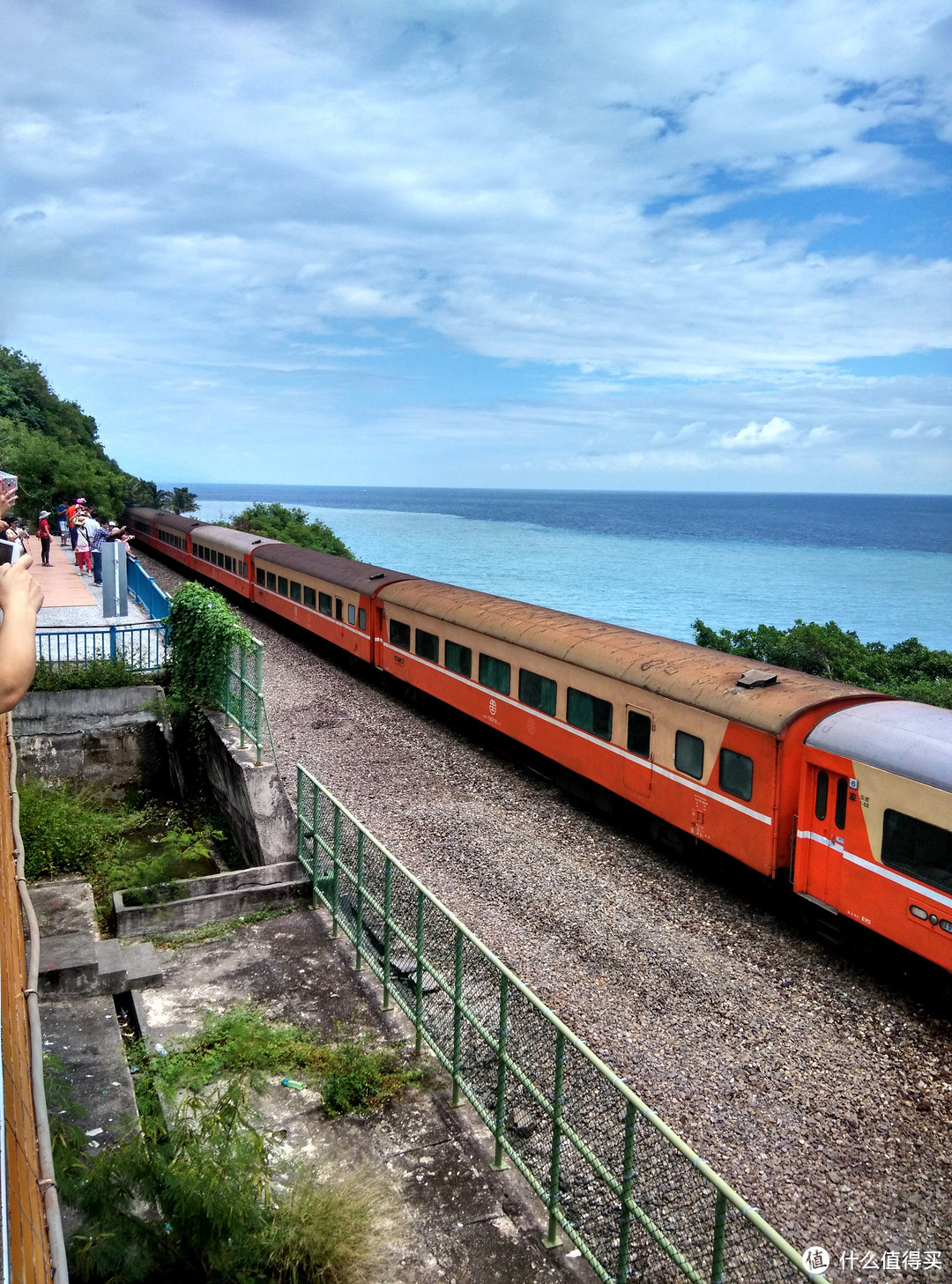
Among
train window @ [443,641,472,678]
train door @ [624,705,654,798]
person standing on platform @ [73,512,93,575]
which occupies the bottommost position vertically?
train door @ [624,705,654,798]

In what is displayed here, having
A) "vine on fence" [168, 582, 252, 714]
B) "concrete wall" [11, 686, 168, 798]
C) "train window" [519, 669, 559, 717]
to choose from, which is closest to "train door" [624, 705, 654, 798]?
"train window" [519, 669, 559, 717]

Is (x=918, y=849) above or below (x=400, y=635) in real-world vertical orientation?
below

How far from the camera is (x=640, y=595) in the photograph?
9981 centimetres

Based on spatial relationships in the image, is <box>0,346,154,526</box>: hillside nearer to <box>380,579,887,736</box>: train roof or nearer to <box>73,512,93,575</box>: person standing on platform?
<box>73,512,93,575</box>: person standing on platform

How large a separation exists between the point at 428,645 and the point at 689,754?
808 centimetres

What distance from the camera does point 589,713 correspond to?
44.3 feet

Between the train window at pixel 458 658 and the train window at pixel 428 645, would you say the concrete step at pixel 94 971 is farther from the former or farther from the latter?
the train window at pixel 428 645

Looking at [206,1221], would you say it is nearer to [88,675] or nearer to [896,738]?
[896,738]

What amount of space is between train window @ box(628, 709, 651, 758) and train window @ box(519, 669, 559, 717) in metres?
1.93

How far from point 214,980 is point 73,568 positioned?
81.6 feet

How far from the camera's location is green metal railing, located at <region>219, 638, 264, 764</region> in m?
12.9

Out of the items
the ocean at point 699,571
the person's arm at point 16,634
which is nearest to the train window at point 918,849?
the person's arm at point 16,634

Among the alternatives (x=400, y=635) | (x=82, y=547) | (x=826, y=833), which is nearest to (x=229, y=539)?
(x=82, y=547)

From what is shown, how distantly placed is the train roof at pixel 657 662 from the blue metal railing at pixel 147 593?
5.05m
